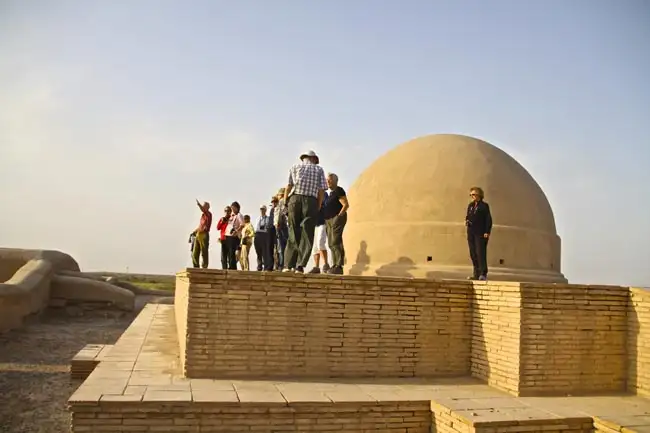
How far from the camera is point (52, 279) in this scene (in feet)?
56.1

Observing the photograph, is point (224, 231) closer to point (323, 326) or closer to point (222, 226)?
point (222, 226)

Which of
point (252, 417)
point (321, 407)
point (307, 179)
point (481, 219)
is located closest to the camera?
point (252, 417)

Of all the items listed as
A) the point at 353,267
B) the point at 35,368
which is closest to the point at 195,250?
the point at 353,267

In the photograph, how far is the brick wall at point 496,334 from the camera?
630 centimetres

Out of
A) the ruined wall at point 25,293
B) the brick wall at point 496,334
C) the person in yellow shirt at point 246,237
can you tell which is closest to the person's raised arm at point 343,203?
the brick wall at point 496,334

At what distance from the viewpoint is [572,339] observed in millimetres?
6477

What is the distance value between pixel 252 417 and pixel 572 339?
3.53 metres

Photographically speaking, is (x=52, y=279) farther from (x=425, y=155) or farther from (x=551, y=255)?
(x=551, y=255)

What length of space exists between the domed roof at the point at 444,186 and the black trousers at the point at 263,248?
196 centimetres

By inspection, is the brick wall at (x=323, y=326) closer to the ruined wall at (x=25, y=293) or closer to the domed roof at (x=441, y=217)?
the domed roof at (x=441, y=217)

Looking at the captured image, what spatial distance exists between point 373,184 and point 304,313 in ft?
15.7

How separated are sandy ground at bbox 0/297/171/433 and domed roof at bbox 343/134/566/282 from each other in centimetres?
513

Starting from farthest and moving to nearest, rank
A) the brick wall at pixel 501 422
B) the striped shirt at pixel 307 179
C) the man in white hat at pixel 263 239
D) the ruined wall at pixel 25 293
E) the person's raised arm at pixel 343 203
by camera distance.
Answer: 1. the ruined wall at pixel 25 293
2. the man in white hat at pixel 263 239
3. the person's raised arm at pixel 343 203
4. the striped shirt at pixel 307 179
5. the brick wall at pixel 501 422

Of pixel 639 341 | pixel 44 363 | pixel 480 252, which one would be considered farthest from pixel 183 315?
pixel 44 363
